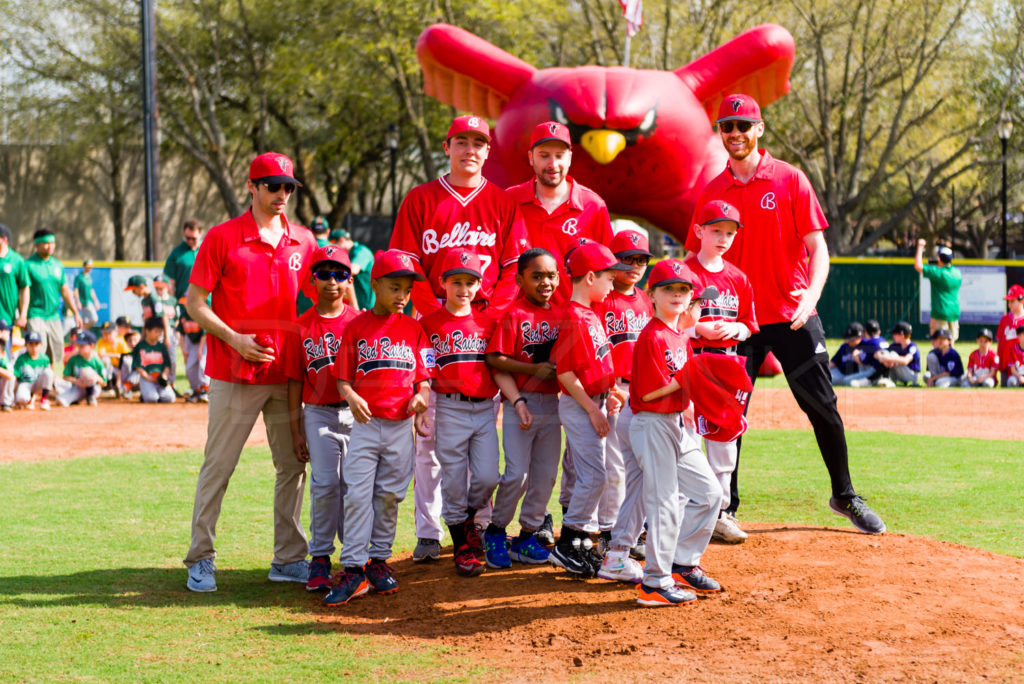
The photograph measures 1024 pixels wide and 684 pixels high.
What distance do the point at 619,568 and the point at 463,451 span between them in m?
0.94

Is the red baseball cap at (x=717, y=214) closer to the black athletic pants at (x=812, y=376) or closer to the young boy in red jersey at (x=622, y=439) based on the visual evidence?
the young boy in red jersey at (x=622, y=439)

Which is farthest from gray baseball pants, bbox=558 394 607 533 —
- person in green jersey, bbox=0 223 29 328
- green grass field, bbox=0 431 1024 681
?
person in green jersey, bbox=0 223 29 328

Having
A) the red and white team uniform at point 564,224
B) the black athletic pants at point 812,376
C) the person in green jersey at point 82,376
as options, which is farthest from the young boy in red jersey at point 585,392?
the person in green jersey at point 82,376

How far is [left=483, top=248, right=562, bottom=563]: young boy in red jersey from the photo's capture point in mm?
5020

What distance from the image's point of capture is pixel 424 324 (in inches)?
201

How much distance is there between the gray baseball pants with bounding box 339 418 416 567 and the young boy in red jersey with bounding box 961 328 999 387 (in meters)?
10.4

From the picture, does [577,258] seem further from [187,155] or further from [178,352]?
[187,155]

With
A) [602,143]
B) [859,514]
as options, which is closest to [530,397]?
[859,514]

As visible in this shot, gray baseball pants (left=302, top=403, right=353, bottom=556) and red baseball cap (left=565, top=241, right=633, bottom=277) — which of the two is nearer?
red baseball cap (left=565, top=241, right=633, bottom=277)

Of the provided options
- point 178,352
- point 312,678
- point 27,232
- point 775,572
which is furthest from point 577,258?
point 27,232

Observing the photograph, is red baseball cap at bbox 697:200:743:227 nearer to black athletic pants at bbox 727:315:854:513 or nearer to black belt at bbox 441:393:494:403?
black athletic pants at bbox 727:315:854:513

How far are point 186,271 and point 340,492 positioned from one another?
26.6 feet

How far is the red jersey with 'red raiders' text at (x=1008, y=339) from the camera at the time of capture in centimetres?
1294

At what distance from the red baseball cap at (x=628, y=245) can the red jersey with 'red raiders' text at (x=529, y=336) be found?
419 millimetres
